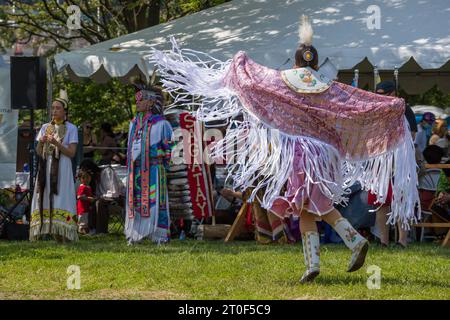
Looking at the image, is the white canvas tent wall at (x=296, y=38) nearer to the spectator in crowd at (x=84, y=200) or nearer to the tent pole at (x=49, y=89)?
the tent pole at (x=49, y=89)

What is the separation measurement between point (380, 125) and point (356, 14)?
216 inches

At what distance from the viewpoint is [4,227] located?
1121cm

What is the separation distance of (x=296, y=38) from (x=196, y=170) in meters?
2.06

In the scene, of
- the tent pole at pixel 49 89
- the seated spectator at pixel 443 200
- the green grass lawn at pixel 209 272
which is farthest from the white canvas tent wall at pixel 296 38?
the green grass lawn at pixel 209 272

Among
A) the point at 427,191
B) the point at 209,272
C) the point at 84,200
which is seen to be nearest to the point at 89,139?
the point at 84,200

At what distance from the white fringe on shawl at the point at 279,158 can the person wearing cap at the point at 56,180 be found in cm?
318

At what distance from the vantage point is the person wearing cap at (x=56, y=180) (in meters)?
10.1

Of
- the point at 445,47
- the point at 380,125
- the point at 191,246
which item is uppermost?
the point at 445,47

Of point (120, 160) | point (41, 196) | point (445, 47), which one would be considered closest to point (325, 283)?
point (41, 196)

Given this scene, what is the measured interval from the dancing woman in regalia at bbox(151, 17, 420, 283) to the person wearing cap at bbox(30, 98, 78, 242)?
335 cm

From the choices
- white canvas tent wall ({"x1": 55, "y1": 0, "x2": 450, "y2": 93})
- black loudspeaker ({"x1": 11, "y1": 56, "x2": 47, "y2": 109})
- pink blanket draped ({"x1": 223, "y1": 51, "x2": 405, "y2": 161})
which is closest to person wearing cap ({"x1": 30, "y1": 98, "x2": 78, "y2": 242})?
black loudspeaker ({"x1": 11, "y1": 56, "x2": 47, "y2": 109})

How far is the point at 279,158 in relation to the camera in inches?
263
